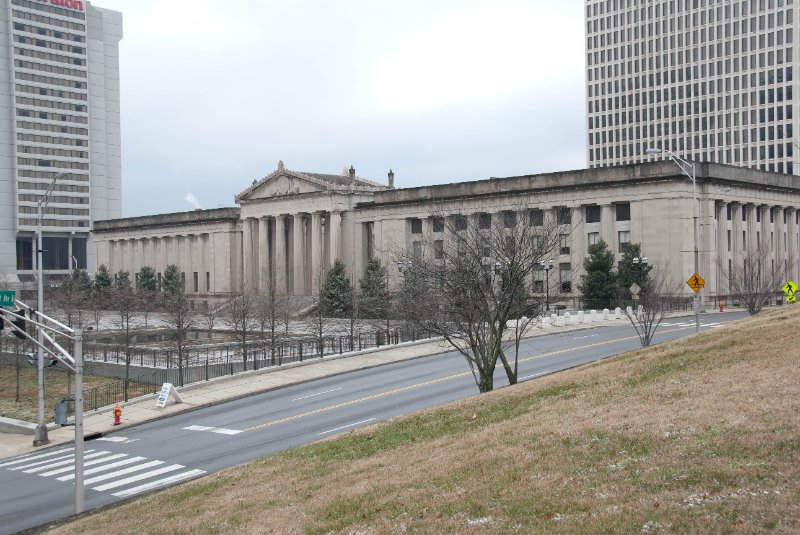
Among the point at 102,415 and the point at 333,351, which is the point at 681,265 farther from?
the point at 102,415

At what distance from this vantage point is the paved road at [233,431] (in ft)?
72.4

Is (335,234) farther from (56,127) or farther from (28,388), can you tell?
(56,127)

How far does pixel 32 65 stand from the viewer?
138000mm

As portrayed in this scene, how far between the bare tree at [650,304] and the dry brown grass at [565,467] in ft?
56.4

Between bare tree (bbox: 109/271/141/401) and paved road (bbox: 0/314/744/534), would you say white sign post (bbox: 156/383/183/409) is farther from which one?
bare tree (bbox: 109/271/141/401)

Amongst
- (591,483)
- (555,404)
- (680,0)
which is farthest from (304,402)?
(680,0)

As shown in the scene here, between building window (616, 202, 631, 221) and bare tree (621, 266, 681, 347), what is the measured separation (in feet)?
21.6

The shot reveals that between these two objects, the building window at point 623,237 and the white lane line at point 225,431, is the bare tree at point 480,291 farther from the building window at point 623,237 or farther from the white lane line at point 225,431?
the building window at point 623,237

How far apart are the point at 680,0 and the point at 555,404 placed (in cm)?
12886

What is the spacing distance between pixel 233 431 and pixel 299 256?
240 ft

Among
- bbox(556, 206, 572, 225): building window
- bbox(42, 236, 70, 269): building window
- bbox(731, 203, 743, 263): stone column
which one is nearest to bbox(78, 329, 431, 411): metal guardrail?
bbox(556, 206, 572, 225): building window

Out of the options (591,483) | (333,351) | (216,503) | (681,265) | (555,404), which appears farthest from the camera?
(681,265)

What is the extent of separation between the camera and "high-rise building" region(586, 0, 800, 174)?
121m

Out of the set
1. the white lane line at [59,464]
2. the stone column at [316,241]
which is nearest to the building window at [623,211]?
the stone column at [316,241]
